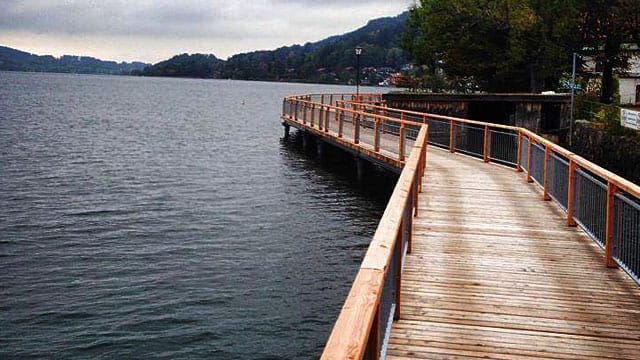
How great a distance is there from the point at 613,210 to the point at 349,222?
12.3 metres

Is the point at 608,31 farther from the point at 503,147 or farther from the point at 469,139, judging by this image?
the point at 503,147

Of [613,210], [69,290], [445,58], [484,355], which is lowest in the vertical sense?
[69,290]

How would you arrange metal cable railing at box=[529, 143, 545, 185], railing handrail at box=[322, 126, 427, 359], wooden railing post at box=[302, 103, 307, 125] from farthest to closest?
wooden railing post at box=[302, 103, 307, 125]
metal cable railing at box=[529, 143, 545, 185]
railing handrail at box=[322, 126, 427, 359]

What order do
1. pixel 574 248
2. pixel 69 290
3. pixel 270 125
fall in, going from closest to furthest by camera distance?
pixel 574 248 < pixel 69 290 < pixel 270 125

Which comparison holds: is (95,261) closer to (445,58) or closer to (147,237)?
(147,237)

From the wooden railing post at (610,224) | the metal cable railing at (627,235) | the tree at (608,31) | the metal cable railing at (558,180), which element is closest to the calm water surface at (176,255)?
the metal cable railing at (558,180)

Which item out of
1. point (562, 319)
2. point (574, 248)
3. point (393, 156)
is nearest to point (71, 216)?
A: point (393, 156)

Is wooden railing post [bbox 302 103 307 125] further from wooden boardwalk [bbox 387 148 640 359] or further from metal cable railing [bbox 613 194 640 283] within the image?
metal cable railing [bbox 613 194 640 283]

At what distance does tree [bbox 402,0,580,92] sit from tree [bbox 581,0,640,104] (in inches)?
39.4

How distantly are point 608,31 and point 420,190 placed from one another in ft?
122

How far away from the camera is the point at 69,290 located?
14.0m

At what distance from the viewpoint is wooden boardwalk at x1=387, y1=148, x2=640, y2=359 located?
632 cm

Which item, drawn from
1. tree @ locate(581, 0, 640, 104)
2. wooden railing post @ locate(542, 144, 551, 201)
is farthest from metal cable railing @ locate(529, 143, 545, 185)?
tree @ locate(581, 0, 640, 104)

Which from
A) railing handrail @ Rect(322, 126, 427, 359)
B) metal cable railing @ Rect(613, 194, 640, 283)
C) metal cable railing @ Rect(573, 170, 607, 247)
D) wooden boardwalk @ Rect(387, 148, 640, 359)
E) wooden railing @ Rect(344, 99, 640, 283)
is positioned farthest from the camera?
metal cable railing @ Rect(573, 170, 607, 247)
